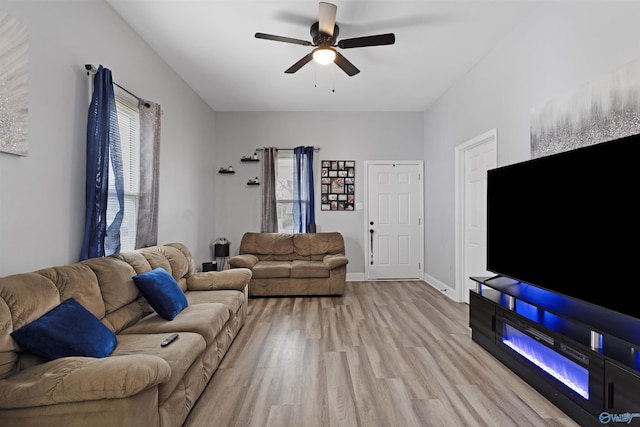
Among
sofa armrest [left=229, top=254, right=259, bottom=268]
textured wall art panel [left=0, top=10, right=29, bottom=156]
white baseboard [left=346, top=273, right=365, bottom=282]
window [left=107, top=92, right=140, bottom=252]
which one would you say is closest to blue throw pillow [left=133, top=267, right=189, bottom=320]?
window [left=107, top=92, right=140, bottom=252]

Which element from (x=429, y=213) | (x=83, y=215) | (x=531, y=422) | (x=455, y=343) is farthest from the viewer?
(x=429, y=213)

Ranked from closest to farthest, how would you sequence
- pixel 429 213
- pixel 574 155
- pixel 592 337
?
pixel 592 337 < pixel 574 155 < pixel 429 213

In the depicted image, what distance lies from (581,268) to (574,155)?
0.70 m

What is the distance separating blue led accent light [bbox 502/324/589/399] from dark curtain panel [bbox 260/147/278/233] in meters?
3.89

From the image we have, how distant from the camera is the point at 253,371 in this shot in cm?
254

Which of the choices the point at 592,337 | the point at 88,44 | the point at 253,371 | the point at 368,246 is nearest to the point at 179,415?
the point at 253,371

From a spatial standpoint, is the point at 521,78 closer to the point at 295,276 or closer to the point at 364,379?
the point at 364,379

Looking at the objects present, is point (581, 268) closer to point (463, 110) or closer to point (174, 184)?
point (463, 110)

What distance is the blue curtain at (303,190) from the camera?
5.64 metres

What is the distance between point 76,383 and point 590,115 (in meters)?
3.34

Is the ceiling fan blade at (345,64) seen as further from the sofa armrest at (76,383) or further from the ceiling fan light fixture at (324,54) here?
the sofa armrest at (76,383)

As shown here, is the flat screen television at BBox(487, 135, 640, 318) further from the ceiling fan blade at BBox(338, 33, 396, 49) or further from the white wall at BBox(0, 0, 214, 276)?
the white wall at BBox(0, 0, 214, 276)

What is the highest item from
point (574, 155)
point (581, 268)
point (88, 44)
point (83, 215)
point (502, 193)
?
point (88, 44)

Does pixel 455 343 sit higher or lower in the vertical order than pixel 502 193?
lower
